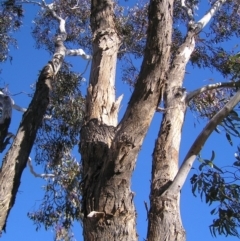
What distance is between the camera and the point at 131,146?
2.53m

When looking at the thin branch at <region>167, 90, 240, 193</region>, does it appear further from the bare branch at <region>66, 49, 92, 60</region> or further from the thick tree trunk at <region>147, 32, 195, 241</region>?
the bare branch at <region>66, 49, 92, 60</region>

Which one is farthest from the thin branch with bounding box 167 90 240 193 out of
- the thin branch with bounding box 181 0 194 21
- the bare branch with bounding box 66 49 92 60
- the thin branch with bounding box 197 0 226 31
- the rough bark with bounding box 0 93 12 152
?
the bare branch with bounding box 66 49 92 60

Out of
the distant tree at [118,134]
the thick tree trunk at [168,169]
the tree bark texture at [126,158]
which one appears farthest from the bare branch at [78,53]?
the tree bark texture at [126,158]

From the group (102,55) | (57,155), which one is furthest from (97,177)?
(57,155)

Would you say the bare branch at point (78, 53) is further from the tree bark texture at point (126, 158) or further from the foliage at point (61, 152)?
the tree bark texture at point (126, 158)

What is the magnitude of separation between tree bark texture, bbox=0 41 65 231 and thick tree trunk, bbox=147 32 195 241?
1354 millimetres

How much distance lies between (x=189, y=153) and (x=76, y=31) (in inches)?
246

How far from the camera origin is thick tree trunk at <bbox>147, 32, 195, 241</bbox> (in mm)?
3072

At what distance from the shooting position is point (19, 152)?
4641 millimetres

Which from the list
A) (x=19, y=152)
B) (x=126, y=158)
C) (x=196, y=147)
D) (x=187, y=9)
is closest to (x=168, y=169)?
(x=196, y=147)

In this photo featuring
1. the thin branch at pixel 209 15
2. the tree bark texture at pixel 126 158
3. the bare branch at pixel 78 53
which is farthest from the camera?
the bare branch at pixel 78 53

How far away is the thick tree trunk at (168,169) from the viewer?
121 inches

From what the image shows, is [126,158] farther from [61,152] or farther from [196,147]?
[61,152]

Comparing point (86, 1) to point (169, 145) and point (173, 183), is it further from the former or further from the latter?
point (173, 183)
